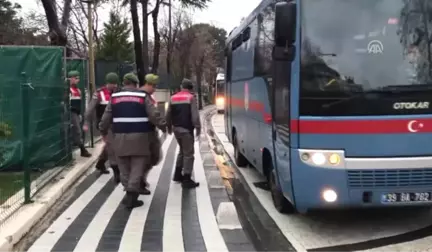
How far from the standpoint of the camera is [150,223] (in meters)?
7.45

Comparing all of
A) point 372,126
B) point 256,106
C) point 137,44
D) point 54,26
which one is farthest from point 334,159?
point 137,44

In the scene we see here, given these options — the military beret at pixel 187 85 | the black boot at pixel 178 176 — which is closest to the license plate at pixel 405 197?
the military beret at pixel 187 85

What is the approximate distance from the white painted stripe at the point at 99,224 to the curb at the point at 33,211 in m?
0.68

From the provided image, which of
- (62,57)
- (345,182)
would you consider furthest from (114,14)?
(345,182)

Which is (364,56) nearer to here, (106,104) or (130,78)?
(130,78)

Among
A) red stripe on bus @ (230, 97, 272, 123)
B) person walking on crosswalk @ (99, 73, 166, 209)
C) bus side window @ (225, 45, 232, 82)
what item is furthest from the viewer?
bus side window @ (225, 45, 232, 82)

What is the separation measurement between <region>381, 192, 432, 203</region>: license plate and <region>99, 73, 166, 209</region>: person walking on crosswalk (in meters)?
3.32

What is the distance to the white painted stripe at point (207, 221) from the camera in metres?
6.43

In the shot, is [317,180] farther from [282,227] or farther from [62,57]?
[62,57]

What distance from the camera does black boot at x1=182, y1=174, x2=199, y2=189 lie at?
990 centimetres

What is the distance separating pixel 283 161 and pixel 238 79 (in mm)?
5132

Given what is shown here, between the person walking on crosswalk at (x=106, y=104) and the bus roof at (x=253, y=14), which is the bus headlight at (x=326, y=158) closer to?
the bus roof at (x=253, y=14)

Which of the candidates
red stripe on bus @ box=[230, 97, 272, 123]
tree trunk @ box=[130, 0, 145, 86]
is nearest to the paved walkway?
red stripe on bus @ box=[230, 97, 272, 123]

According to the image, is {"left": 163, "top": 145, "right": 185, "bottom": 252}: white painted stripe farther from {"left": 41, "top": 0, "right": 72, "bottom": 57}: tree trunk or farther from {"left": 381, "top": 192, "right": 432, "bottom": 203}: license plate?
{"left": 41, "top": 0, "right": 72, "bottom": 57}: tree trunk
